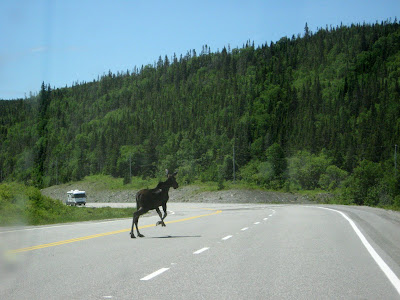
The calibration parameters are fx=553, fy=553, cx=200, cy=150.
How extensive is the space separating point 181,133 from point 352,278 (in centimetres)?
17098

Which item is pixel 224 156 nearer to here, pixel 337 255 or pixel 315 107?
pixel 315 107

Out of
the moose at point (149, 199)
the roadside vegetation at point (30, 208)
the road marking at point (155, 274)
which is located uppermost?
the moose at point (149, 199)

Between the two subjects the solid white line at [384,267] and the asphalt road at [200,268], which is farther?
the solid white line at [384,267]

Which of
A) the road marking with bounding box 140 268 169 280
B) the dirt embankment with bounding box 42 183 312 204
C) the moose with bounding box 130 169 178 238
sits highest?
the moose with bounding box 130 169 178 238

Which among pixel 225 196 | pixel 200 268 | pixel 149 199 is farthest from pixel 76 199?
pixel 200 268

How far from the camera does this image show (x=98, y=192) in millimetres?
131000

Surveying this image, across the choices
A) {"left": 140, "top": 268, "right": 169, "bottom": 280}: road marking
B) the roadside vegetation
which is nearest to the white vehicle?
the roadside vegetation

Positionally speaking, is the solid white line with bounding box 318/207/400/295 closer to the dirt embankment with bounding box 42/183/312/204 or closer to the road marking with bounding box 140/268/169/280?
the road marking with bounding box 140/268/169/280

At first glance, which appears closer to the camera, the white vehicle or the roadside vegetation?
the roadside vegetation

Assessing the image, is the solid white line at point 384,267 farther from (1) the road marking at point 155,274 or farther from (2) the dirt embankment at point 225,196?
(2) the dirt embankment at point 225,196

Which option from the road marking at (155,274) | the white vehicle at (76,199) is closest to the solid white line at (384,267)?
the road marking at (155,274)

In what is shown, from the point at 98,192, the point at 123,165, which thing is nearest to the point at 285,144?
the point at 123,165

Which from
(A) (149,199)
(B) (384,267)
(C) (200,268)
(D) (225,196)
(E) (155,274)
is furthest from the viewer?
(D) (225,196)

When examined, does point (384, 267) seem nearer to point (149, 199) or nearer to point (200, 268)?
point (200, 268)
